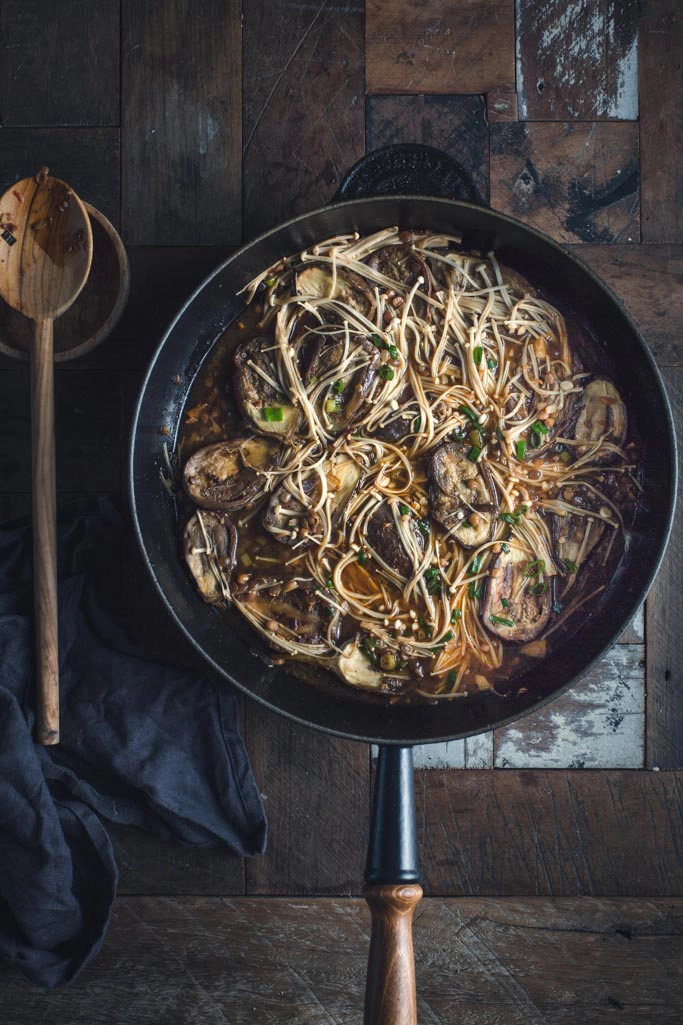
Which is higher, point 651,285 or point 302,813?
point 651,285

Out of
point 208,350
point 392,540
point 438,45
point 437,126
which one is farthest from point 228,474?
point 438,45

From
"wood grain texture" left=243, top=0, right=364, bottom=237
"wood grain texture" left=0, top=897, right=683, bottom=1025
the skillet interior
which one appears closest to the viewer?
the skillet interior

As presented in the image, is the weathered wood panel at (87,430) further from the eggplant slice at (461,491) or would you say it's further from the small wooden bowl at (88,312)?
the eggplant slice at (461,491)

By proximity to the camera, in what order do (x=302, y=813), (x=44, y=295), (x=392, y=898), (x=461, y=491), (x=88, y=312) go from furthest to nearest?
1. (x=302, y=813)
2. (x=88, y=312)
3. (x=44, y=295)
4. (x=461, y=491)
5. (x=392, y=898)

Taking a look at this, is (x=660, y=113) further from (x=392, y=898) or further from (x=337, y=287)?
(x=392, y=898)

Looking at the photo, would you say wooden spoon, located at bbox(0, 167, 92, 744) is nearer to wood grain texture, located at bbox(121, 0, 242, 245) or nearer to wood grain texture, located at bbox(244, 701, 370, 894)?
wood grain texture, located at bbox(121, 0, 242, 245)

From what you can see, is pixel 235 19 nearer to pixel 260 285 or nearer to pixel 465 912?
pixel 260 285

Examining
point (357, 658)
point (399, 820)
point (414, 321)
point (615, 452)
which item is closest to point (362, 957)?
point (399, 820)

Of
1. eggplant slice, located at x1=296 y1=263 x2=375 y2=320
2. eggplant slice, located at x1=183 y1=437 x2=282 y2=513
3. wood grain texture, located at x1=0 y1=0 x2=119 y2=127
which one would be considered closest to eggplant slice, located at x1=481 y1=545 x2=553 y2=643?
eggplant slice, located at x1=183 y1=437 x2=282 y2=513

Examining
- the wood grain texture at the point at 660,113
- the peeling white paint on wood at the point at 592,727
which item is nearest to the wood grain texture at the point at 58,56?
the wood grain texture at the point at 660,113
